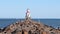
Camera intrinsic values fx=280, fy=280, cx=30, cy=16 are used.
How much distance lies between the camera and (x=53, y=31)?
3547 centimetres

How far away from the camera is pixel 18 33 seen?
33.2 metres

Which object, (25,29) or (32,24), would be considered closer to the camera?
(25,29)

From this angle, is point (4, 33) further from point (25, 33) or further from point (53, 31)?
point (53, 31)

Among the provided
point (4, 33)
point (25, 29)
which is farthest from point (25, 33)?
point (4, 33)

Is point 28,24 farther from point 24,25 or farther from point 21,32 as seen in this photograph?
point 21,32

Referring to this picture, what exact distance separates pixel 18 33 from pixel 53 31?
193 inches

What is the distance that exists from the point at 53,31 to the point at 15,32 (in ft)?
16.6

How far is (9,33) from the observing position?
3372cm

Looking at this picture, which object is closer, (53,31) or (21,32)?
(21,32)

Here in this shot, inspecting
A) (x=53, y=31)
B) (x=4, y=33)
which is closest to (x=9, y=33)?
(x=4, y=33)

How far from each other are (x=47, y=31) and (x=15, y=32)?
3.96 m

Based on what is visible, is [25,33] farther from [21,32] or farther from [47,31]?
[47,31]

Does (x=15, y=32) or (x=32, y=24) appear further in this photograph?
(x=32, y=24)

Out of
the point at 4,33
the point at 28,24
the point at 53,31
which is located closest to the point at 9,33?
the point at 4,33
